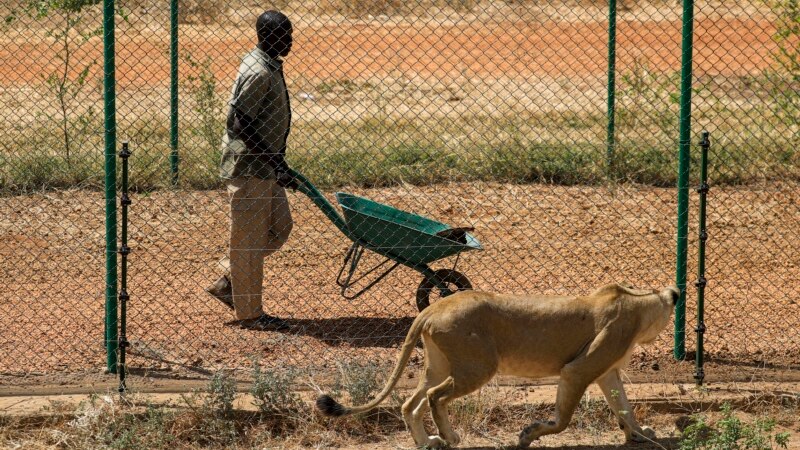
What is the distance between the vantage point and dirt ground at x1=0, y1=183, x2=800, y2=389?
24.0 feet

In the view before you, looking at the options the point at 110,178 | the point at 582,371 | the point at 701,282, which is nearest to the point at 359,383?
the point at 582,371

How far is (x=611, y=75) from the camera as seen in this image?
35.6 ft

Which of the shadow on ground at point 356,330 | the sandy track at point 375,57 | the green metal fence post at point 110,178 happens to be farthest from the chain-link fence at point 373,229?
the sandy track at point 375,57

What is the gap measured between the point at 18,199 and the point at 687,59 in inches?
248

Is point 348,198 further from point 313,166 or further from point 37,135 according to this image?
point 37,135

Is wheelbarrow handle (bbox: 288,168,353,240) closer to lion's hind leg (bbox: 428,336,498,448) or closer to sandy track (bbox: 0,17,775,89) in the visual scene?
lion's hind leg (bbox: 428,336,498,448)

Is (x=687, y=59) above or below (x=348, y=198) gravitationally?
above

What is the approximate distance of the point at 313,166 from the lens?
37.2ft

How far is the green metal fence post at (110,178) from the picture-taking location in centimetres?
652

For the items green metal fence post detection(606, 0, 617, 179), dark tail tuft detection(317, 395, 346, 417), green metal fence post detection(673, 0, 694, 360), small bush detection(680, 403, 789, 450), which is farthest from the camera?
green metal fence post detection(606, 0, 617, 179)

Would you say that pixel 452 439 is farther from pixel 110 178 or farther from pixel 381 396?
pixel 110 178

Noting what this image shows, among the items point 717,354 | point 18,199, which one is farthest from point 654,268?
point 18,199

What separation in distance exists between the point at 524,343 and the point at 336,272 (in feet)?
10.9

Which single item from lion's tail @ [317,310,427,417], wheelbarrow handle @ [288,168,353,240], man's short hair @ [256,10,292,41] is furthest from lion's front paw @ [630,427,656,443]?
man's short hair @ [256,10,292,41]
